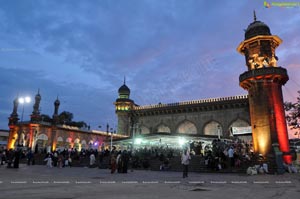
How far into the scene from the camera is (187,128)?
42500 mm

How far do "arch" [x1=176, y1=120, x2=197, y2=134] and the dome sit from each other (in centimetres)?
1770

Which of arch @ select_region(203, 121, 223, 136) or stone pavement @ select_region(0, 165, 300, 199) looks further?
arch @ select_region(203, 121, 223, 136)

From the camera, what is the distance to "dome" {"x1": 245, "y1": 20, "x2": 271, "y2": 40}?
29500 mm

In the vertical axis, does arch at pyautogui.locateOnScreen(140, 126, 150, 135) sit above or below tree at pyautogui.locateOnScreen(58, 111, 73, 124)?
below

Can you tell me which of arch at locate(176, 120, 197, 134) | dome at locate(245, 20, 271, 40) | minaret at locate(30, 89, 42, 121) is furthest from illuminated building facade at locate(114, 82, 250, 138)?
minaret at locate(30, 89, 42, 121)

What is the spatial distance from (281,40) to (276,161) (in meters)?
17.9

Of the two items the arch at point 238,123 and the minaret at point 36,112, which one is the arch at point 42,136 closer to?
the minaret at point 36,112

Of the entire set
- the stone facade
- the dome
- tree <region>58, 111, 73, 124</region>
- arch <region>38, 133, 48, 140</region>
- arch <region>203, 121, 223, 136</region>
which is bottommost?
arch <region>38, 133, 48, 140</region>

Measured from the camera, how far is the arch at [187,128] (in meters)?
41.8

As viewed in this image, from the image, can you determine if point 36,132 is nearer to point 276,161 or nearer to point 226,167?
point 226,167

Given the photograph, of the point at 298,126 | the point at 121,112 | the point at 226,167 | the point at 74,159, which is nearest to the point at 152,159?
the point at 226,167

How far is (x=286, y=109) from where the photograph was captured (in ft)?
86.6

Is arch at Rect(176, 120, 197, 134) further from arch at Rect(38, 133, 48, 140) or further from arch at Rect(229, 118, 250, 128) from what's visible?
arch at Rect(38, 133, 48, 140)

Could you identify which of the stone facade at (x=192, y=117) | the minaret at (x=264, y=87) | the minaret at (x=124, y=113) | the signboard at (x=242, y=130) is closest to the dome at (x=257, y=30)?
the minaret at (x=264, y=87)
